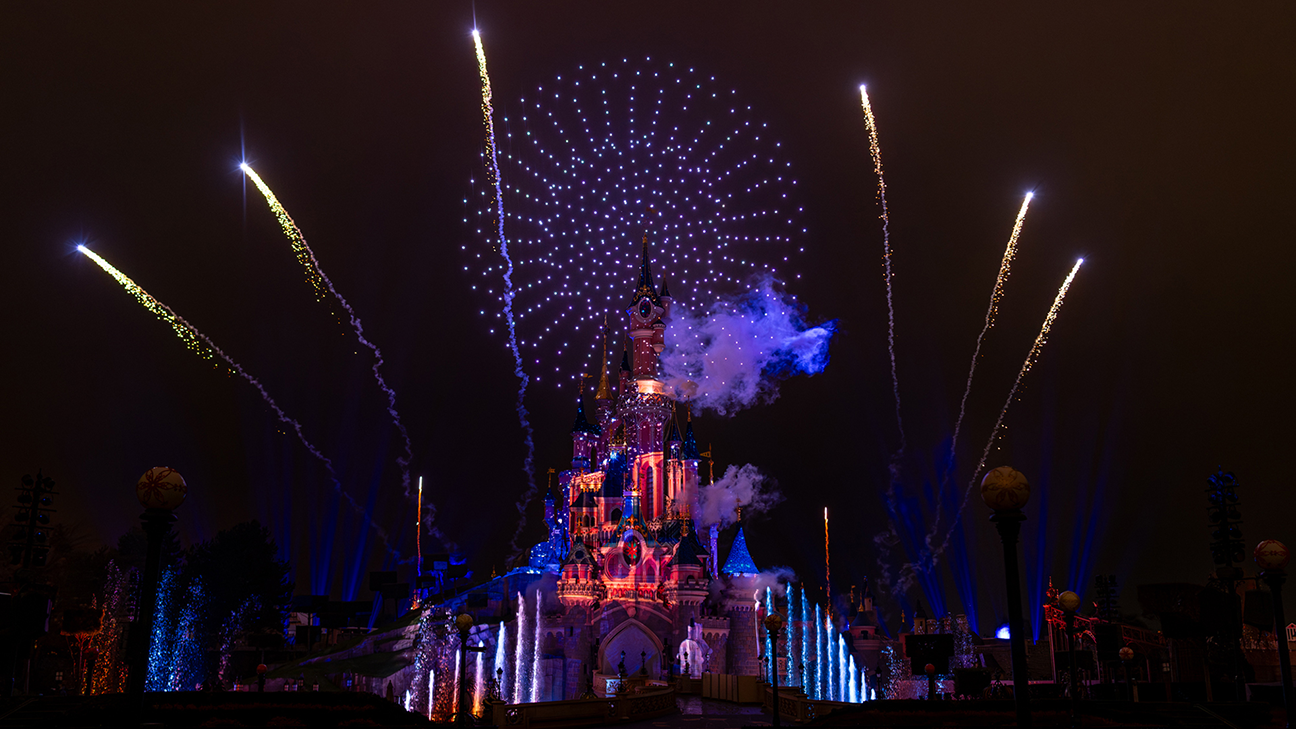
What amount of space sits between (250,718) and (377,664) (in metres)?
27.8

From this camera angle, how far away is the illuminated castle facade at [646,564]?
210 feet

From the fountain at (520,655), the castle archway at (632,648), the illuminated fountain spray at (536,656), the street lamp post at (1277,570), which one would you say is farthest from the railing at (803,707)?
the fountain at (520,655)

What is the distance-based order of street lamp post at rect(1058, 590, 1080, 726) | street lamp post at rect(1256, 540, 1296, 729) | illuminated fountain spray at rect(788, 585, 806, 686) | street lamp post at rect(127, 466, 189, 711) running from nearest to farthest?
street lamp post at rect(127, 466, 189, 711), street lamp post at rect(1256, 540, 1296, 729), street lamp post at rect(1058, 590, 1080, 726), illuminated fountain spray at rect(788, 585, 806, 686)

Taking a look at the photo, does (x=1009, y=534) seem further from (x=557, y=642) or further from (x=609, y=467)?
(x=609, y=467)

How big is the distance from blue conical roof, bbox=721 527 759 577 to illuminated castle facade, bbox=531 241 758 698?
0.09 m

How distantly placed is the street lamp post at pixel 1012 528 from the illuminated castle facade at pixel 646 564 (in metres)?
47.8

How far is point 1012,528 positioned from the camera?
1045 centimetres

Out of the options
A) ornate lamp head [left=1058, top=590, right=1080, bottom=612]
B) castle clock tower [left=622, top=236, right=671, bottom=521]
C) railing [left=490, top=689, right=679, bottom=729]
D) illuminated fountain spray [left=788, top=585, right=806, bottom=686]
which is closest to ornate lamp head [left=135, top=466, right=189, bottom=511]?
railing [left=490, top=689, right=679, bottom=729]

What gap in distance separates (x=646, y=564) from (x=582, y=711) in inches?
1561

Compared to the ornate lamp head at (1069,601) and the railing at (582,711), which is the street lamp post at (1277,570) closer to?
the ornate lamp head at (1069,601)

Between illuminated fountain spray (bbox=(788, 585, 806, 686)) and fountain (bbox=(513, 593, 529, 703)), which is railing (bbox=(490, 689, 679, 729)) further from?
illuminated fountain spray (bbox=(788, 585, 806, 686))

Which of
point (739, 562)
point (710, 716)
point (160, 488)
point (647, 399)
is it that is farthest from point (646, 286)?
point (160, 488)

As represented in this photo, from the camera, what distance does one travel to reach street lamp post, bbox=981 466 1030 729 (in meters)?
9.73

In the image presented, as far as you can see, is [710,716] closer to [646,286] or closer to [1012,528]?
[1012,528]
